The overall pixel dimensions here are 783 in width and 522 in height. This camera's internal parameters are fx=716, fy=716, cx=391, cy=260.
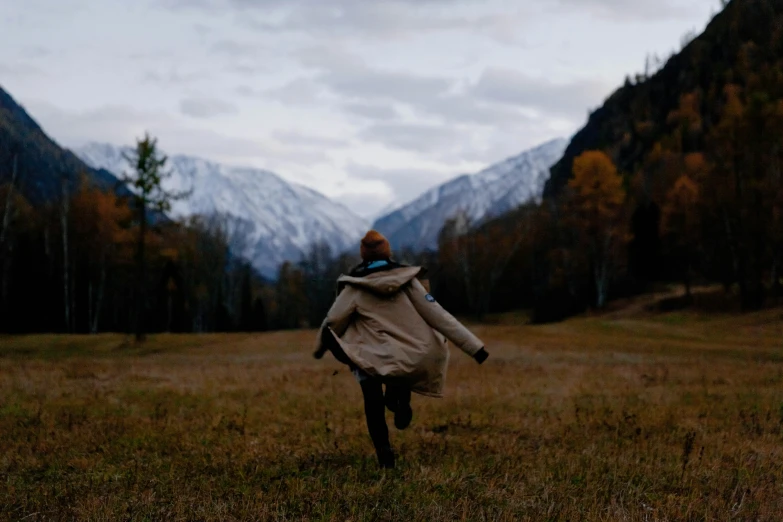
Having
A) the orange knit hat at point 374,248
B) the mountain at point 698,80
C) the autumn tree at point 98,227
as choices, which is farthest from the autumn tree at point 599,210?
the orange knit hat at point 374,248

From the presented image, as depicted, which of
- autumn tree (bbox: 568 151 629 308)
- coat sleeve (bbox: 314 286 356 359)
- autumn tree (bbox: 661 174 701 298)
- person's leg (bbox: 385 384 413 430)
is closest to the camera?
coat sleeve (bbox: 314 286 356 359)

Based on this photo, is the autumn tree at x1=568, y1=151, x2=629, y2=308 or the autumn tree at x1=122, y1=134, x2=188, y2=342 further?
the autumn tree at x1=568, y1=151, x2=629, y2=308

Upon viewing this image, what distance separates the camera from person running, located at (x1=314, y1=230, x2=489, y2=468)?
6.45m

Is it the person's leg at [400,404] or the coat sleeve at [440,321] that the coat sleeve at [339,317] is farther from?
the person's leg at [400,404]

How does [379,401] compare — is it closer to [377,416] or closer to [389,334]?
[377,416]

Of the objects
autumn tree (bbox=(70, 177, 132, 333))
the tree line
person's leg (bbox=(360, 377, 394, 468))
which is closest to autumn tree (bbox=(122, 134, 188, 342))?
the tree line

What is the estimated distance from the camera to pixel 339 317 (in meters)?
6.58

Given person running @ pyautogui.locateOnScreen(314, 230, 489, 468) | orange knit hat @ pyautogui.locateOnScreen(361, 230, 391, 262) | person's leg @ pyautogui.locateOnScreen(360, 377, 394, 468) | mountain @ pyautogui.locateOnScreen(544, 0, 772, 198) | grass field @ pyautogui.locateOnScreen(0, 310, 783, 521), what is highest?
mountain @ pyautogui.locateOnScreen(544, 0, 772, 198)

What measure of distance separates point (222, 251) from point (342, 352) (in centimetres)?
8133

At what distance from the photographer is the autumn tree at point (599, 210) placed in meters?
58.3

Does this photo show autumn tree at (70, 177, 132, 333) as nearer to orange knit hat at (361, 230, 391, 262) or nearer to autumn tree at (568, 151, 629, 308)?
autumn tree at (568, 151, 629, 308)

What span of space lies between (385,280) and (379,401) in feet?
3.77

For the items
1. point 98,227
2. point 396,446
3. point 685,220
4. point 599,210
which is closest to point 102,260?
point 98,227

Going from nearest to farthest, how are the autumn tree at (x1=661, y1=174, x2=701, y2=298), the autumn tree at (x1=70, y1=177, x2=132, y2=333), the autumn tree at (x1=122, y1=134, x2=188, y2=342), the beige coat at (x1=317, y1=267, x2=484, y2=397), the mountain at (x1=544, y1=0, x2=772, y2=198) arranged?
the beige coat at (x1=317, y1=267, x2=484, y2=397) → the autumn tree at (x1=122, y1=134, x2=188, y2=342) → the autumn tree at (x1=661, y1=174, x2=701, y2=298) → the autumn tree at (x1=70, y1=177, x2=132, y2=333) → the mountain at (x1=544, y1=0, x2=772, y2=198)
